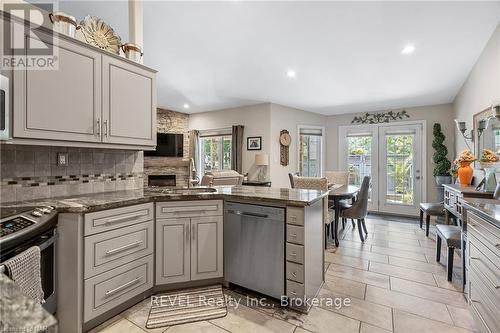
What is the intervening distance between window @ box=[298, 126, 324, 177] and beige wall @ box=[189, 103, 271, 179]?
41.7 inches

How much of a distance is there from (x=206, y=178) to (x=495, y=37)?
413cm

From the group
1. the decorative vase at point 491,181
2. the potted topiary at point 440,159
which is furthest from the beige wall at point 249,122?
the decorative vase at point 491,181

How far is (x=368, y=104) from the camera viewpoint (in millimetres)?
5293

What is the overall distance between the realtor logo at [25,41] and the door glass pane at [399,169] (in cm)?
609

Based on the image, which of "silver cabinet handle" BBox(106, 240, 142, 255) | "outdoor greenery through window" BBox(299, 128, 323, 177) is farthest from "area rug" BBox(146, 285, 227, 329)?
"outdoor greenery through window" BBox(299, 128, 323, 177)

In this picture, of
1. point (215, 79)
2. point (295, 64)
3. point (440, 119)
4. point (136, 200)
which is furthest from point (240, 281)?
point (440, 119)

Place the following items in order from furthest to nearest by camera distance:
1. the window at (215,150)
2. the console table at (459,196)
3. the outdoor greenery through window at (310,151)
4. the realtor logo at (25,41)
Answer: the window at (215,150), the outdoor greenery through window at (310,151), the console table at (459,196), the realtor logo at (25,41)

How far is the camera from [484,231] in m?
1.50

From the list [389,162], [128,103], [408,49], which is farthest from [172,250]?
[389,162]

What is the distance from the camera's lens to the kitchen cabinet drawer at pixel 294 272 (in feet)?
6.27

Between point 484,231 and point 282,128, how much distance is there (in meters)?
4.66

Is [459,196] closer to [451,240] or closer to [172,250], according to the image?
[451,240]

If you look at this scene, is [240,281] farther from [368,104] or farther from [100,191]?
[368,104]

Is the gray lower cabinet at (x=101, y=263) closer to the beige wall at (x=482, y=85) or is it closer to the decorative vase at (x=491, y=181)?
the decorative vase at (x=491, y=181)
